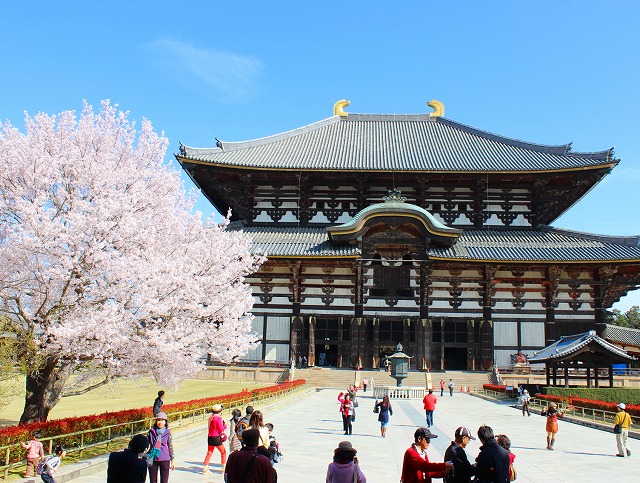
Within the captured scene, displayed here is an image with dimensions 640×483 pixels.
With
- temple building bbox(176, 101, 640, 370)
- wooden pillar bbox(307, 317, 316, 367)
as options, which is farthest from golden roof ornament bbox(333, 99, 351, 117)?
wooden pillar bbox(307, 317, 316, 367)

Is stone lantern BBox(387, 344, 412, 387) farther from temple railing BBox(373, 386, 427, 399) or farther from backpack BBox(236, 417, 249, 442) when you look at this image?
backpack BBox(236, 417, 249, 442)

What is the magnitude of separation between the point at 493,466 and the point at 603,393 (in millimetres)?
23879

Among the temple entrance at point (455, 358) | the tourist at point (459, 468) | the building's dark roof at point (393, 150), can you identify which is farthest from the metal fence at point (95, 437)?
the building's dark roof at point (393, 150)

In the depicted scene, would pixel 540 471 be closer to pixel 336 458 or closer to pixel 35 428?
pixel 336 458

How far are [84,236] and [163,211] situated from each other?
4.08 metres

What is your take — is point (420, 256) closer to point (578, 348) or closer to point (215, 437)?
point (578, 348)

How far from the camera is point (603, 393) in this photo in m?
27.8

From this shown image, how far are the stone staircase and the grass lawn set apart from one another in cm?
303

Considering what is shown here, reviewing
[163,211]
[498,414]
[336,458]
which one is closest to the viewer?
[336,458]

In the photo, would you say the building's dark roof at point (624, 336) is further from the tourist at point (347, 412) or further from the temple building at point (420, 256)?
the tourist at point (347, 412)

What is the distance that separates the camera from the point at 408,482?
6.91 m

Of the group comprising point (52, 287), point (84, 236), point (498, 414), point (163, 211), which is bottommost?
point (498, 414)

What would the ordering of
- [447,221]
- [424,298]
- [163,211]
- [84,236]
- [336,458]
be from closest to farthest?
[336,458], [84,236], [163,211], [424,298], [447,221]

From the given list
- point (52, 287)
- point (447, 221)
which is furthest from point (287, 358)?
point (52, 287)
